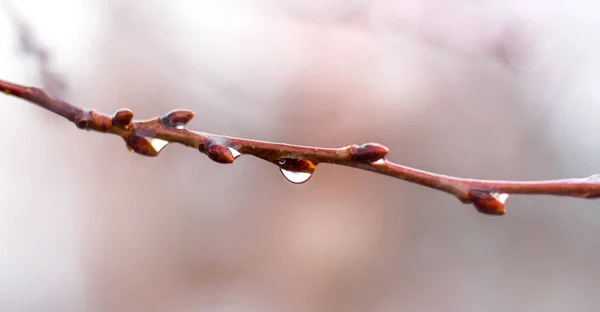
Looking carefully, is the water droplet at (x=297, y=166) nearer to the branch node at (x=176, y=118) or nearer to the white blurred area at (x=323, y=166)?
the branch node at (x=176, y=118)

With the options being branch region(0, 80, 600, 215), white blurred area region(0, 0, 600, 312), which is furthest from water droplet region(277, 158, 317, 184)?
white blurred area region(0, 0, 600, 312)

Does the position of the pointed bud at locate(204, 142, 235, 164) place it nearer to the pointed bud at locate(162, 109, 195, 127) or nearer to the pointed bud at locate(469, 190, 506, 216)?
the pointed bud at locate(162, 109, 195, 127)

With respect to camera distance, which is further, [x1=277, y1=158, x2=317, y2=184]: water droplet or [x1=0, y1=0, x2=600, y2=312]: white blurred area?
[x1=0, y1=0, x2=600, y2=312]: white blurred area

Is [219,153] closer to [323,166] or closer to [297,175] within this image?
[297,175]

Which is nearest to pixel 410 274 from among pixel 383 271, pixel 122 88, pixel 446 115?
pixel 383 271

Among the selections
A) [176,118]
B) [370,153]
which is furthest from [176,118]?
[370,153]

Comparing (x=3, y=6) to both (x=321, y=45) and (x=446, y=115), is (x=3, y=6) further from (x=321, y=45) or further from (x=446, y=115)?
(x=446, y=115)
